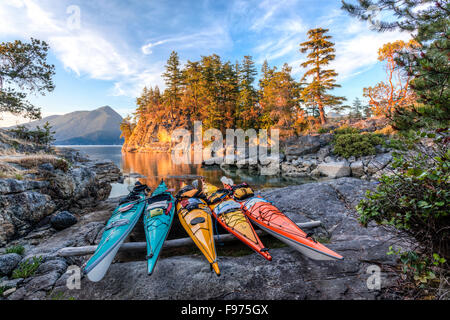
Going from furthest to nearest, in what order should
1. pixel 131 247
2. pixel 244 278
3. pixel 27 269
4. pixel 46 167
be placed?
pixel 46 167, pixel 131 247, pixel 27 269, pixel 244 278

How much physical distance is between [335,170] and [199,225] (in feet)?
41.2

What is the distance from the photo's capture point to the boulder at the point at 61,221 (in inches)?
211

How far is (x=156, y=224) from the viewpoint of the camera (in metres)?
3.62

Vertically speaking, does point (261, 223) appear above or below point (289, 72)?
below

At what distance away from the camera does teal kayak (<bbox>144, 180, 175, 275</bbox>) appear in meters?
2.78

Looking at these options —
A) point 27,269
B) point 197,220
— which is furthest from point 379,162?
point 27,269

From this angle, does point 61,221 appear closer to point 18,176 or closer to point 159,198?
point 18,176

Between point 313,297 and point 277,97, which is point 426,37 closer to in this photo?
point 313,297

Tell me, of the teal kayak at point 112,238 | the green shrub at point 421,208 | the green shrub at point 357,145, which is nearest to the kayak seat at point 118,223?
the teal kayak at point 112,238

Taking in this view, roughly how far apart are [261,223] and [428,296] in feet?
7.59

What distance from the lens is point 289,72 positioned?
73.0 feet

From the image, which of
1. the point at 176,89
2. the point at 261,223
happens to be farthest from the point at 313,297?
the point at 176,89

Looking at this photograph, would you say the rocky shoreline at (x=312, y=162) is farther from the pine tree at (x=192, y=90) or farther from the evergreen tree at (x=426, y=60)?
the pine tree at (x=192, y=90)

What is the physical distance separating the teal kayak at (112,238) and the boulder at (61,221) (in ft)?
6.96
